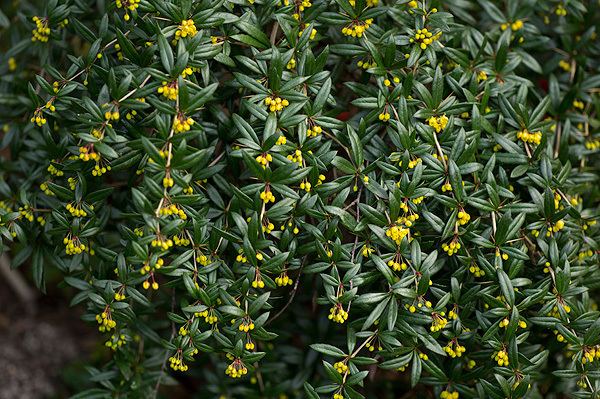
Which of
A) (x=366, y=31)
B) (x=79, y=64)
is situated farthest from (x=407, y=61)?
(x=79, y=64)

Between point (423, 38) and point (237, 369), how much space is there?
1160 mm

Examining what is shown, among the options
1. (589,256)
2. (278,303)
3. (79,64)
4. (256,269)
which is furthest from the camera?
(278,303)

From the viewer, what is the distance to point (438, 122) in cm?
197

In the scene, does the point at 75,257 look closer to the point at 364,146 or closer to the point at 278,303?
the point at 278,303

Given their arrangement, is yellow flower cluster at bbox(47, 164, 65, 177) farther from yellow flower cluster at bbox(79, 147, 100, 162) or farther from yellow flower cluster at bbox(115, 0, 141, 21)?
yellow flower cluster at bbox(115, 0, 141, 21)

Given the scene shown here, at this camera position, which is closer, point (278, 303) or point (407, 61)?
point (407, 61)

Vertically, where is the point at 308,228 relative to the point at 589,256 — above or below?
above

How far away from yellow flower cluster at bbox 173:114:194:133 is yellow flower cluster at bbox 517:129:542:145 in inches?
41.3

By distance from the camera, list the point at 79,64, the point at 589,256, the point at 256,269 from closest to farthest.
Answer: the point at 256,269 < the point at 79,64 < the point at 589,256

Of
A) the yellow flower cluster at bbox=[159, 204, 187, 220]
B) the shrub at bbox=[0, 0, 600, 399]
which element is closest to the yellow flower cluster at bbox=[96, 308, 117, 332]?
the shrub at bbox=[0, 0, 600, 399]

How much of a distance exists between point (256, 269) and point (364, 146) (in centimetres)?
52

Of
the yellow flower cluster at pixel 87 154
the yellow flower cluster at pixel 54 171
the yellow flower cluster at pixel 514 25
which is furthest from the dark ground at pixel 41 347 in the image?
the yellow flower cluster at pixel 514 25

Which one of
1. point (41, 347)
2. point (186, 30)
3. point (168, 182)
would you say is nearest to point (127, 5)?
point (186, 30)

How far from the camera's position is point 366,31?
2.05 metres
